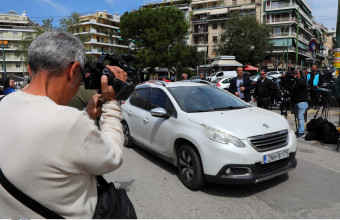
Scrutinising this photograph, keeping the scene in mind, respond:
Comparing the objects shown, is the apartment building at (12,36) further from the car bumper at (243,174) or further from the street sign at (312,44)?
the car bumper at (243,174)

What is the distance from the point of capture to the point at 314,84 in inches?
442

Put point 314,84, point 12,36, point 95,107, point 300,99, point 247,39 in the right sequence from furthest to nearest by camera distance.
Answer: point 12,36 < point 247,39 < point 314,84 < point 300,99 < point 95,107

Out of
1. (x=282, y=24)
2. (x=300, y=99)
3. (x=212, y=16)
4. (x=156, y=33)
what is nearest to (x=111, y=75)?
(x=300, y=99)

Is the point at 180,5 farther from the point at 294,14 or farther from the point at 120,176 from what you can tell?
the point at 120,176

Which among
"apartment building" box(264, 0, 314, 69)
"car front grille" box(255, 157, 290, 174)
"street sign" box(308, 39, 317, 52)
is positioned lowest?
"car front grille" box(255, 157, 290, 174)

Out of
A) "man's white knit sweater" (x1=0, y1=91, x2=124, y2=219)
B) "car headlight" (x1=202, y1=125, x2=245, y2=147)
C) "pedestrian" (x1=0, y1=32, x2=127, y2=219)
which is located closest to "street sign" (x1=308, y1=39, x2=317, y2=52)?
"car headlight" (x1=202, y1=125, x2=245, y2=147)

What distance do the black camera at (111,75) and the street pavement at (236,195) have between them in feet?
6.99

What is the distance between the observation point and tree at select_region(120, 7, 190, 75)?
27.5m

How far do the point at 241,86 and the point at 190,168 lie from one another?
14.0ft

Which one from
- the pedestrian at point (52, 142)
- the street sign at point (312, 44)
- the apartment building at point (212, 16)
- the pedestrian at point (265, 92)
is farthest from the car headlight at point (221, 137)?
the apartment building at point (212, 16)

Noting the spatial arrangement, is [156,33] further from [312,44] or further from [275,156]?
[275,156]

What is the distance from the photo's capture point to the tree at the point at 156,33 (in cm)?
2748

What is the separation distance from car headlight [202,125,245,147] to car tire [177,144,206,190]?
0.37 metres

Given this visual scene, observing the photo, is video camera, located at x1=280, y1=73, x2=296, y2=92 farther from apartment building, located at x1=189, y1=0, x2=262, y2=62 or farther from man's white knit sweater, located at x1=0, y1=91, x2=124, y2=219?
apartment building, located at x1=189, y1=0, x2=262, y2=62
